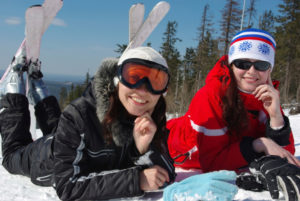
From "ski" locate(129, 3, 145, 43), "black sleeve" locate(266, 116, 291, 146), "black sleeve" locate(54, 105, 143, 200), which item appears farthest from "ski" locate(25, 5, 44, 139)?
"black sleeve" locate(266, 116, 291, 146)

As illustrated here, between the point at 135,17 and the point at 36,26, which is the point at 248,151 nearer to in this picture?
the point at 135,17

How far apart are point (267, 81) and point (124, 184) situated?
1.67m

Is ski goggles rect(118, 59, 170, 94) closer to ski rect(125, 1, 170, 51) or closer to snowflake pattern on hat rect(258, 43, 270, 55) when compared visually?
ski rect(125, 1, 170, 51)

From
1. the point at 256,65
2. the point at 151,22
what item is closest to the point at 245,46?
the point at 256,65

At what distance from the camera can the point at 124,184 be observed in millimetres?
1604

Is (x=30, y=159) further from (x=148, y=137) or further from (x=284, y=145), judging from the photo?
(x=284, y=145)

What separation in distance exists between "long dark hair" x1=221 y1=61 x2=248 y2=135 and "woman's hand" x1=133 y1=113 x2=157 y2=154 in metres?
0.93

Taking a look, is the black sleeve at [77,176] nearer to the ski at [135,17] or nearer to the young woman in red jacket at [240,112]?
the young woman in red jacket at [240,112]

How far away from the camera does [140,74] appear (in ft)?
5.52

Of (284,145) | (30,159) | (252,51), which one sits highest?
(252,51)

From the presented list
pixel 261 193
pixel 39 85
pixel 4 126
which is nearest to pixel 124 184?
pixel 261 193

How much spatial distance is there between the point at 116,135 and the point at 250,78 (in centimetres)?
136

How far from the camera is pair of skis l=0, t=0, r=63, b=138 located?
9.55 feet

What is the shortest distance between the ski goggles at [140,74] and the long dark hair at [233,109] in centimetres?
86
